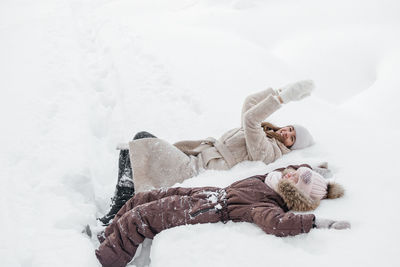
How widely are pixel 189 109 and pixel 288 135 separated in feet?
4.23

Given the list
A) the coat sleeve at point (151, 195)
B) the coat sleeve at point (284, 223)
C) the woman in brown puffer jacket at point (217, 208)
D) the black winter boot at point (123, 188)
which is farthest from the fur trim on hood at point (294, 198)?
the black winter boot at point (123, 188)

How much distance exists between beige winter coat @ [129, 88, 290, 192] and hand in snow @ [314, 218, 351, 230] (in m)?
0.89

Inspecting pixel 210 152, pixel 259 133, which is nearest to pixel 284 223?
pixel 259 133

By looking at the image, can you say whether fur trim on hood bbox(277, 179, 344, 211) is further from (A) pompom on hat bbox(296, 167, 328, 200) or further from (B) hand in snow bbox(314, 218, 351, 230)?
Answer: (B) hand in snow bbox(314, 218, 351, 230)

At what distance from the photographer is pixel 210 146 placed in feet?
9.66

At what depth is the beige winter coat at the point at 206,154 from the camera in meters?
2.62

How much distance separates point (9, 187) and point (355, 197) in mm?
2517

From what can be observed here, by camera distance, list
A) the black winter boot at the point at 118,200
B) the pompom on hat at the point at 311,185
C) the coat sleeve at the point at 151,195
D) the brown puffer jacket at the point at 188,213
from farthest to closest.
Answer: the black winter boot at the point at 118,200, the coat sleeve at the point at 151,195, the pompom on hat at the point at 311,185, the brown puffer jacket at the point at 188,213

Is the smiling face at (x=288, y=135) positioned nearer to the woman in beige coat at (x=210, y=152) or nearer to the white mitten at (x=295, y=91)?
the woman in beige coat at (x=210, y=152)

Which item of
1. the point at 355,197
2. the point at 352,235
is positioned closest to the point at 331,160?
the point at 355,197

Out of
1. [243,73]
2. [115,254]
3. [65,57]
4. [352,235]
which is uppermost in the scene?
[65,57]

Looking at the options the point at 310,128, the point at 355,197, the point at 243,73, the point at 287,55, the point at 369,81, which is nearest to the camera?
the point at 355,197

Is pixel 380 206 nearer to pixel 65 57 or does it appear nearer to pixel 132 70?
pixel 132 70

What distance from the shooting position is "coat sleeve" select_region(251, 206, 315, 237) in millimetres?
1900
